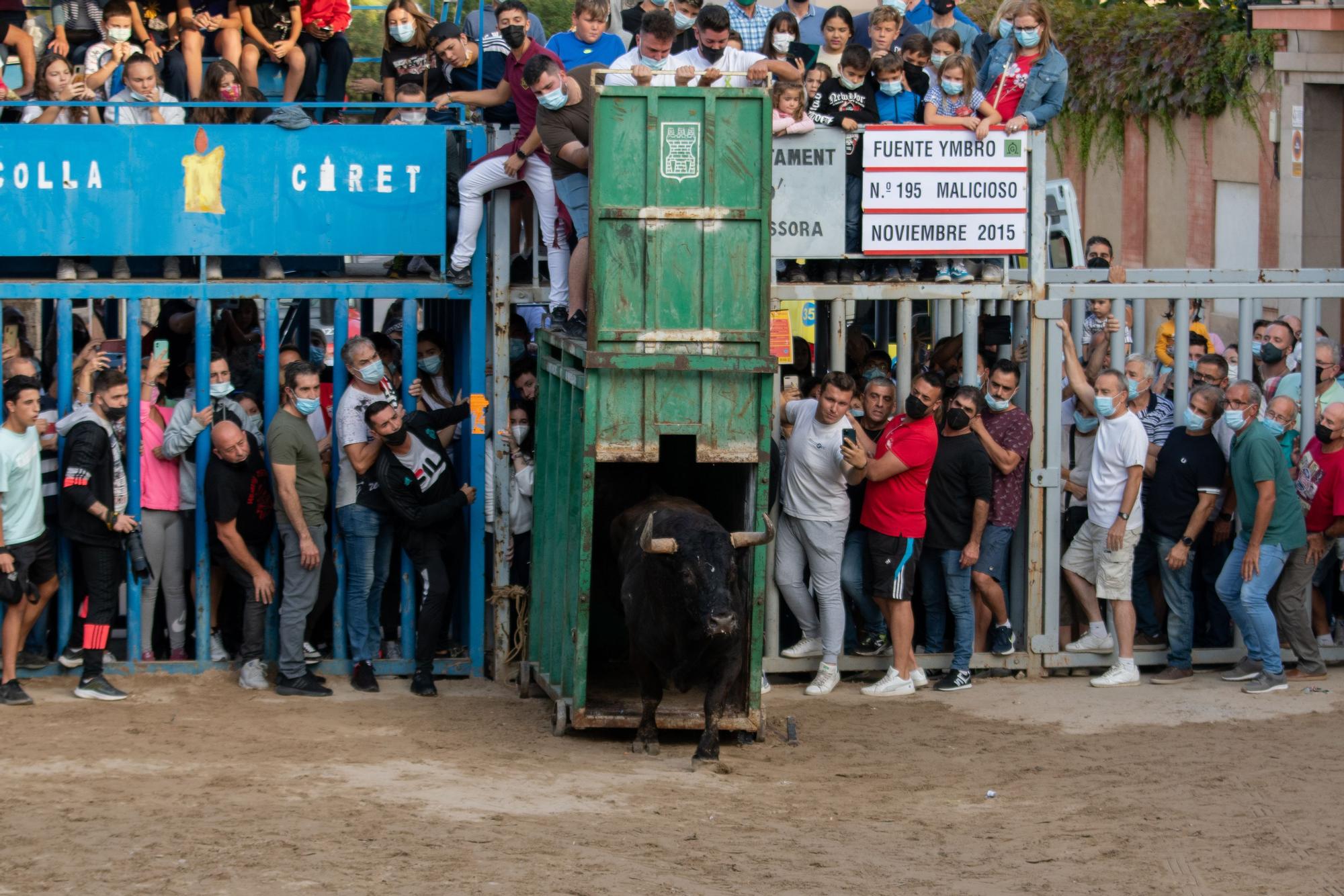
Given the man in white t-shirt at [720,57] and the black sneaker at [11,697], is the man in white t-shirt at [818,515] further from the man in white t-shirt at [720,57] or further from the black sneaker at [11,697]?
the black sneaker at [11,697]

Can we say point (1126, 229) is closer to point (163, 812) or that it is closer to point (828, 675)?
point (828, 675)

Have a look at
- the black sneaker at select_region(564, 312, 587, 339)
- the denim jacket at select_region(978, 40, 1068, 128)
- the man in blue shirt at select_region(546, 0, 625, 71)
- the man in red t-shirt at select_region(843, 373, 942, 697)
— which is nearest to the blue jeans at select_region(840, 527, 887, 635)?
the man in red t-shirt at select_region(843, 373, 942, 697)

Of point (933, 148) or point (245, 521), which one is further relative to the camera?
point (933, 148)

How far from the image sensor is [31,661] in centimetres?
1164

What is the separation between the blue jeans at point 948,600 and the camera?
11891 millimetres

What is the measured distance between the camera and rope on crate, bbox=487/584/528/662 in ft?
39.6

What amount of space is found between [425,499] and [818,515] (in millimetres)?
2583

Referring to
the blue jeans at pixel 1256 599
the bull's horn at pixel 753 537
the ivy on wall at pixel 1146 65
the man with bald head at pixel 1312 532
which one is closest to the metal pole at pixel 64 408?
the bull's horn at pixel 753 537

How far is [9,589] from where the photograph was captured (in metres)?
10.9

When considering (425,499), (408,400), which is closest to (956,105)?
(408,400)

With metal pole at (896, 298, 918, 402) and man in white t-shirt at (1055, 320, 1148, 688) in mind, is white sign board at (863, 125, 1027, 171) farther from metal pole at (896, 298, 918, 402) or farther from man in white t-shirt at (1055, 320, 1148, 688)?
man in white t-shirt at (1055, 320, 1148, 688)

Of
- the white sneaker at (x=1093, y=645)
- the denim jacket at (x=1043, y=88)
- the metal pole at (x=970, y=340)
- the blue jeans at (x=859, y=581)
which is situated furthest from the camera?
the white sneaker at (x=1093, y=645)

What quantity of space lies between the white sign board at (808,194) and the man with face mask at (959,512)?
139cm

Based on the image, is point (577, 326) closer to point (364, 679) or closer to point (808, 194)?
point (808, 194)
